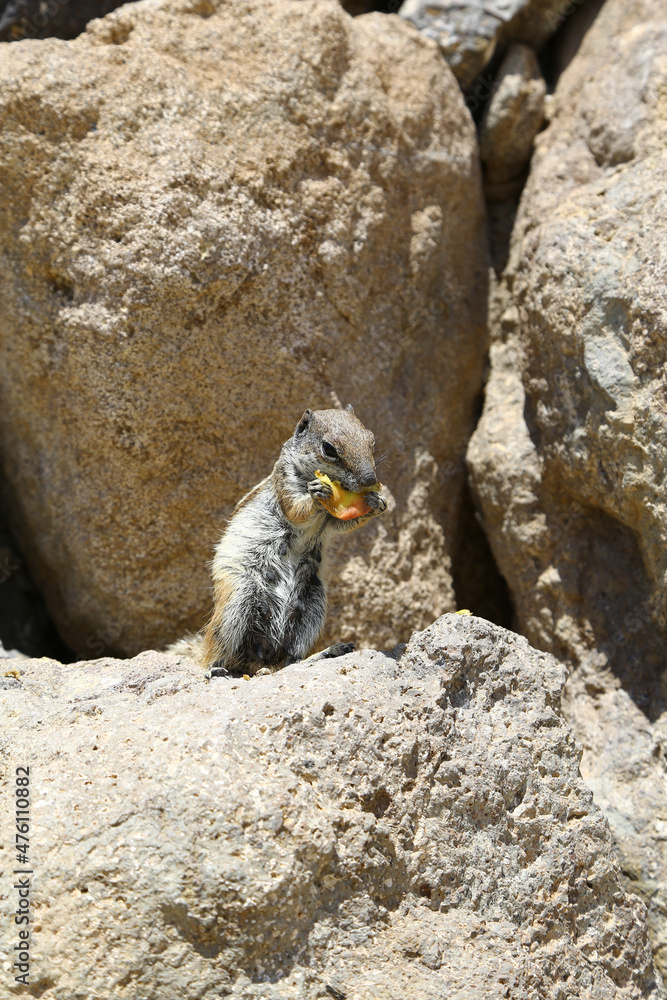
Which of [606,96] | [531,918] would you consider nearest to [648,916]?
[531,918]

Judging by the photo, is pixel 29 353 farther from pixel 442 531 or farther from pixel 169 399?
pixel 442 531

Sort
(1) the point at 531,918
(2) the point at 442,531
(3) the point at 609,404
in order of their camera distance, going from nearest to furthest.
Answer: (1) the point at 531,918 → (3) the point at 609,404 → (2) the point at 442,531

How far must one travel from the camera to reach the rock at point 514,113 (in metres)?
6.43

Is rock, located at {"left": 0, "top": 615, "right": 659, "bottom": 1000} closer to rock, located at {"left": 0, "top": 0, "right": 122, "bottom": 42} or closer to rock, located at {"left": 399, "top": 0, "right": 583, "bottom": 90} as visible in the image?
rock, located at {"left": 399, "top": 0, "right": 583, "bottom": 90}

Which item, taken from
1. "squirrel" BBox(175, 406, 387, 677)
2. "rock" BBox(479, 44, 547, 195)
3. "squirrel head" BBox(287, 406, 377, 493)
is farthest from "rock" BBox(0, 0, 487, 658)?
"squirrel head" BBox(287, 406, 377, 493)

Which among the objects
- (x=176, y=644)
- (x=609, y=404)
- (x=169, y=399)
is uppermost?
(x=609, y=404)

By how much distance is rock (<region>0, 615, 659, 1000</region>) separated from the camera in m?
3.14

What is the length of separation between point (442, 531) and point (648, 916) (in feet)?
8.95

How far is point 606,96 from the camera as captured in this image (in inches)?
232

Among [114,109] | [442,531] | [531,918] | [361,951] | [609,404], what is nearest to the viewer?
[361,951]

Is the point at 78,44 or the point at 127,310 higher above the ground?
the point at 78,44

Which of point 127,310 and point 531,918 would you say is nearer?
point 531,918

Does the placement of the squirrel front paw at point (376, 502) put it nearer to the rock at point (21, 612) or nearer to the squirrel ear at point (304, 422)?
the squirrel ear at point (304, 422)

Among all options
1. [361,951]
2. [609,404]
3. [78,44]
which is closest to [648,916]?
[361,951]
